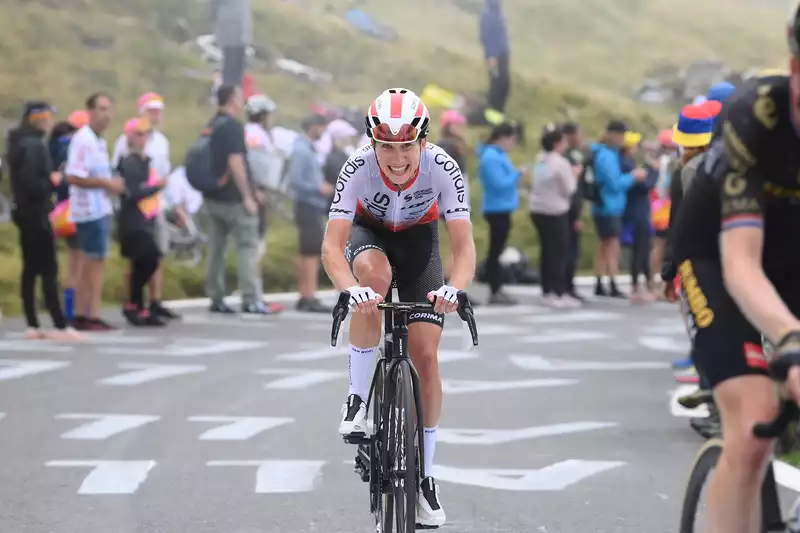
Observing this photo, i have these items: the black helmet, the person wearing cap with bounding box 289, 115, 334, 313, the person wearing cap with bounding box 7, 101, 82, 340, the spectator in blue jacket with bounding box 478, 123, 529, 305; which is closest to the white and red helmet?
the black helmet

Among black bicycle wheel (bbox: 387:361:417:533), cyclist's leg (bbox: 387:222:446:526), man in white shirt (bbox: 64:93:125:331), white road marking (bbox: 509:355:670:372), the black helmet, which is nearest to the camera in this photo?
the black helmet

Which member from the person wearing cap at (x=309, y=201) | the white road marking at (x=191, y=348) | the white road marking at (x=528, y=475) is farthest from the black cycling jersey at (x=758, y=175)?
the person wearing cap at (x=309, y=201)

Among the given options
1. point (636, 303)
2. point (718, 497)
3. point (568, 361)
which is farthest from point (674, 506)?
point (636, 303)

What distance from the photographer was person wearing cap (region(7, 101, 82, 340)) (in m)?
13.4

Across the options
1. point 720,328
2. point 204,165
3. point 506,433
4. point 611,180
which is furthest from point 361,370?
point 611,180

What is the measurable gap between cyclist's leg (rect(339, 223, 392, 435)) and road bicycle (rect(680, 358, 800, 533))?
1.86m

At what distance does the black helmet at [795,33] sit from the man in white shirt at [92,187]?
1109 cm

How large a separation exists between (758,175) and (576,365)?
29.4 feet

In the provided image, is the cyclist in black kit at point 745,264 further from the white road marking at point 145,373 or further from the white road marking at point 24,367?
the white road marking at point 24,367

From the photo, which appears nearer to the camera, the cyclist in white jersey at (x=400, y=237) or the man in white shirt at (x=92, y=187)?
the cyclist in white jersey at (x=400, y=237)

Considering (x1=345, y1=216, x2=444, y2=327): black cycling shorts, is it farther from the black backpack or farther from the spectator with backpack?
the black backpack

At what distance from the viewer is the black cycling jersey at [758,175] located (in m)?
4.24

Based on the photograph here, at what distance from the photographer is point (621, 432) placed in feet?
31.7

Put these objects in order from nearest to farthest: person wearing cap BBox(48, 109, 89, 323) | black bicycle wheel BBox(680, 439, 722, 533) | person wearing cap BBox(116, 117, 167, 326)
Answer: black bicycle wheel BBox(680, 439, 722, 533), person wearing cap BBox(48, 109, 89, 323), person wearing cap BBox(116, 117, 167, 326)
